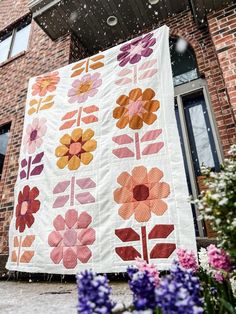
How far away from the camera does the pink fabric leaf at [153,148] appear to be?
277 centimetres

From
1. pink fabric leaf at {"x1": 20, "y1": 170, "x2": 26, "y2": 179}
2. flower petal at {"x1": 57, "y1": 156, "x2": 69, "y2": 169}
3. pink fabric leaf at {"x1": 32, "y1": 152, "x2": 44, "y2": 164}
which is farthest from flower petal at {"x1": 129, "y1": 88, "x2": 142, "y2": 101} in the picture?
pink fabric leaf at {"x1": 20, "y1": 170, "x2": 26, "y2": 179}

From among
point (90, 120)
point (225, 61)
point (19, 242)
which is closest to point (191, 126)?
point (225, 61)

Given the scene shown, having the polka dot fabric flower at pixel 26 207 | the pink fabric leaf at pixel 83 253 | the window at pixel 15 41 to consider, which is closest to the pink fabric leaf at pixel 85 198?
the pink fabric leaf at pixel 83 253

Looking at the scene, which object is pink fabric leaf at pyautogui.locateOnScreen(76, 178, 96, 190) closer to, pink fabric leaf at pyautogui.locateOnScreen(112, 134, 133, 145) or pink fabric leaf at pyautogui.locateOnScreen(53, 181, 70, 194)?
pink fabric leaf at pyautogui.locateOnScreen(53, 181, 70, 194)

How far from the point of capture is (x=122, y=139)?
3.01 m

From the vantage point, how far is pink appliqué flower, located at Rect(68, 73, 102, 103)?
3.56 m

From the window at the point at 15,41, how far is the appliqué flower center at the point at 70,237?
15.2 ft

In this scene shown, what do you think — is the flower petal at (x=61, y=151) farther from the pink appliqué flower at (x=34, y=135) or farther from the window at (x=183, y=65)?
the window at (x=183, y=65)

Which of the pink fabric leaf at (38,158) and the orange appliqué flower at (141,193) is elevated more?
the pink fabric leaf at (38,158)

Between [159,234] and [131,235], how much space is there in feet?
0.94

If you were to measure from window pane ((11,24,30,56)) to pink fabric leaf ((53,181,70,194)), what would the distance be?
4.05m

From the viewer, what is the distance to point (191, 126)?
11.8 feet

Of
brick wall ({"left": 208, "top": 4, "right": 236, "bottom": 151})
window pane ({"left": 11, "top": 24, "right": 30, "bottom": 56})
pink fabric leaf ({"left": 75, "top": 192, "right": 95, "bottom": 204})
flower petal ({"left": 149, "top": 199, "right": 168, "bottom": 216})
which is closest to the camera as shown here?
flower petal ({"left": 149, "top": 199, "right": 168, "bottom": 216})

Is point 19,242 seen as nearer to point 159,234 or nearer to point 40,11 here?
point 159,234
